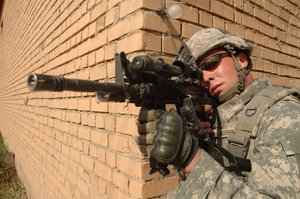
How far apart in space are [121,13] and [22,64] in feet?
15.3

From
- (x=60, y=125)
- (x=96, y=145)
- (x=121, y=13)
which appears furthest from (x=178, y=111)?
(x=60, y=125)

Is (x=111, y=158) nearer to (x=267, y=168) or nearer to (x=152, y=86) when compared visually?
(x=152, y=86)

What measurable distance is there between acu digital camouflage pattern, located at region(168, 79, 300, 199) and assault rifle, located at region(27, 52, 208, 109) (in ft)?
1.10

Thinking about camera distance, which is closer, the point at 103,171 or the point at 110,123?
the point at 110,123

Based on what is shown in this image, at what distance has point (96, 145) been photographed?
246 cm

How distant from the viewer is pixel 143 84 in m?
1.47

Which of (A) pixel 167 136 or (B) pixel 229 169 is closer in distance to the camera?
(A) pixel 167 136

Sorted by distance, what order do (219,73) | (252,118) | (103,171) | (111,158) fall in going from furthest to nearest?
(103,171)
(111,158)
(219,73)
(252,118)

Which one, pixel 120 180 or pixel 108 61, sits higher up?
pixel 108 61

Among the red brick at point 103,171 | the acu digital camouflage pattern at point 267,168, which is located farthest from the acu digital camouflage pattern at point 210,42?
the red brick at point 103,171

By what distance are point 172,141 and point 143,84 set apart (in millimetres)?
286

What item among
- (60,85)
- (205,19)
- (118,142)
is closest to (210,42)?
(205,19)

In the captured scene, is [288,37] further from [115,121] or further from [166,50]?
[115,121]

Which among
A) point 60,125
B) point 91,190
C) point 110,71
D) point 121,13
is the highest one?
point 121,13
